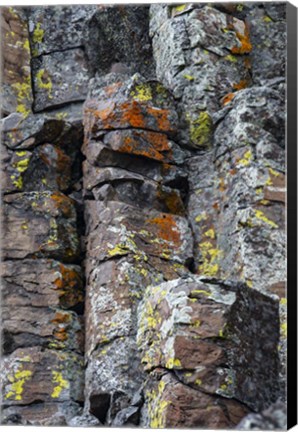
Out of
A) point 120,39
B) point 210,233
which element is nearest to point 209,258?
point 210,233

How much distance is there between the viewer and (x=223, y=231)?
1238 centimetres

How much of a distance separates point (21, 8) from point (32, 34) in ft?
2.22

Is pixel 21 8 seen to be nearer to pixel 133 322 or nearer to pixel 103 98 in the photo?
pixel 103 98

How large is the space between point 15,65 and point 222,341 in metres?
4.27

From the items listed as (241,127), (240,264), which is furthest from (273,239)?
(241,127)

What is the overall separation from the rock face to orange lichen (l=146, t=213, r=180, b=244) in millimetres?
12

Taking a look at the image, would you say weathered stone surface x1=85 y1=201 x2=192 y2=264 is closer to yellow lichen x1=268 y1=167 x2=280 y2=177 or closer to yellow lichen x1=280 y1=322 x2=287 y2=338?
yellow lichen x1=268 y1=167 x2=280 y2=177

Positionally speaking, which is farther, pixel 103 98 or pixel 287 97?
pixel 103 98

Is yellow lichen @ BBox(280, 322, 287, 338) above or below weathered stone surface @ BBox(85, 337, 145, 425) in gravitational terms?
above

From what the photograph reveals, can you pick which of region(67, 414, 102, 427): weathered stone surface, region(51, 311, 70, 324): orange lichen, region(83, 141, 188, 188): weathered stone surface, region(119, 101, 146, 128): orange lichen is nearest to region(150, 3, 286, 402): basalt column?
region(83, 141, 188, 188): weathered stone surface

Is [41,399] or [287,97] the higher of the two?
[287,97]

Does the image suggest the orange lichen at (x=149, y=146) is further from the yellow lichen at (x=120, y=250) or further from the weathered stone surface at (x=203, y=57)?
the yellow lichen at (x=120, y=250)

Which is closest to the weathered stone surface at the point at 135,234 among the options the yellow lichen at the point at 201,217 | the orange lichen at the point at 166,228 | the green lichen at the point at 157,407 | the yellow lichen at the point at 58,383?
the orange lichen at the point at 166,228

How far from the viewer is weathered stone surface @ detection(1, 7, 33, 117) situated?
13695 mm
